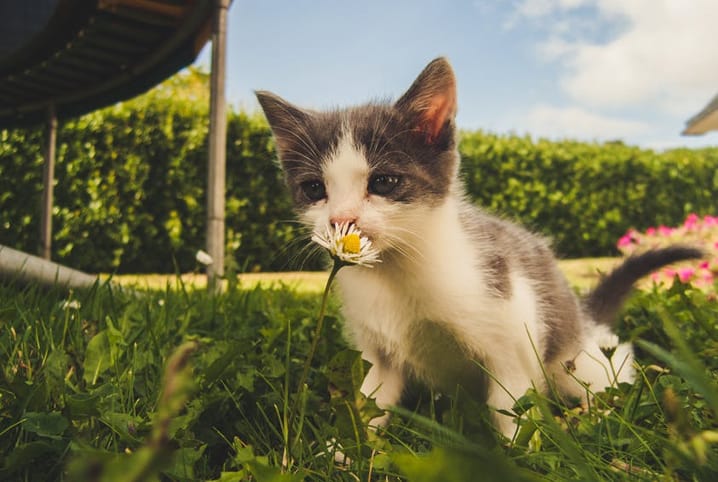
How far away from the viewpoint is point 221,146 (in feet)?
13.6

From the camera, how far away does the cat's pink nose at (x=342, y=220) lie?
149cm

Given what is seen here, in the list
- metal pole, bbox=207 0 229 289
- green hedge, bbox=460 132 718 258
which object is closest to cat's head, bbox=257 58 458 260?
metal pole, bbox=207 0 229 289

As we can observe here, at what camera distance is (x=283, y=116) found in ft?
6.43

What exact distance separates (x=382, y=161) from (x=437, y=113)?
28cm

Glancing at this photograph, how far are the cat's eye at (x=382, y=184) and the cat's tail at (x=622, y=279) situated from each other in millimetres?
1243

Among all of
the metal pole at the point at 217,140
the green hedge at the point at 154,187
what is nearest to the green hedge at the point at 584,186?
the green hedge at the point at 154,187

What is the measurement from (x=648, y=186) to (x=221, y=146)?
1033 cm

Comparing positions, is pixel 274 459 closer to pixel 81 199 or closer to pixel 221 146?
pixel 221 146

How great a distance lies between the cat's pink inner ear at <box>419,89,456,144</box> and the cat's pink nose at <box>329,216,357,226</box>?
1.55ft

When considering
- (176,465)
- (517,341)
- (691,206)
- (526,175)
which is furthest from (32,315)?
(691,206)

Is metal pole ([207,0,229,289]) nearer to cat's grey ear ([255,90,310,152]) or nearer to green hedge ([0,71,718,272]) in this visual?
green hedge ([0,71,718,272])

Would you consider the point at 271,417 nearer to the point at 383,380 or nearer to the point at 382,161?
the point at 383,380

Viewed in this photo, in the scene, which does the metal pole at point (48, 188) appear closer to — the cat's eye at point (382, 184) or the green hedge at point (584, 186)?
the cat's eye at point (382, 184)

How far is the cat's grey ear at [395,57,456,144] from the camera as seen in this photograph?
67.8 inches
